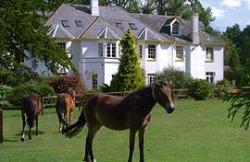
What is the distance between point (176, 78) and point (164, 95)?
45.0 meters

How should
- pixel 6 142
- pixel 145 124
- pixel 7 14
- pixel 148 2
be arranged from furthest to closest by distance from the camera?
pixel 148 2, pixel 7 14, pixel 6 142, pixel 145 124

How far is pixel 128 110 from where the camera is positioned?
12664mm

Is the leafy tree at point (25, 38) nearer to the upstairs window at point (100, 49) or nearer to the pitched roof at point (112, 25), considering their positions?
the upstairs window at point (100, 49)

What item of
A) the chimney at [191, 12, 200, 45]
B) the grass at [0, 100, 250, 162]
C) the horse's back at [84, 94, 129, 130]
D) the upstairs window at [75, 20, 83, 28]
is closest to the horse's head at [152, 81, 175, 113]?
the horse's back at [84, 94, 129, 130]

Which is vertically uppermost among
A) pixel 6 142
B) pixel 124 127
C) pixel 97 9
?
pixel 97 9

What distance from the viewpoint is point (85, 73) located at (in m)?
59.9

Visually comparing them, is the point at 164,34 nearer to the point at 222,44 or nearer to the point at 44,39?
the point at 222,44

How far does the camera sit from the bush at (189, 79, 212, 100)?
169 ft

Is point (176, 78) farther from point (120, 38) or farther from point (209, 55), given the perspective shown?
point (209, 55)

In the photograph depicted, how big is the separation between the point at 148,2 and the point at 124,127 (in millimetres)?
87278

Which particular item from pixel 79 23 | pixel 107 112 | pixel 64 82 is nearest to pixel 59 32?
pixel 79 23

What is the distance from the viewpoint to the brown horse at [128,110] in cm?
1224

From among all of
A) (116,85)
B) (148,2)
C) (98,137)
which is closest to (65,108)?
(98,137)

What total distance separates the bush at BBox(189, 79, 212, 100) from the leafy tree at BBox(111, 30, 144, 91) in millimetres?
4654
